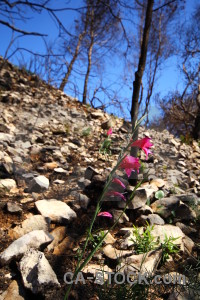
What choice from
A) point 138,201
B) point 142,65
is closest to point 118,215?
point 138,201

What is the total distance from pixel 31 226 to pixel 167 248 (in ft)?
3.37

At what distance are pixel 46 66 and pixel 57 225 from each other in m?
5.46

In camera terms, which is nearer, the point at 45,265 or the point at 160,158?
the point at 45,265

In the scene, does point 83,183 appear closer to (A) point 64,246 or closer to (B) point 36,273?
(A) point 64,246

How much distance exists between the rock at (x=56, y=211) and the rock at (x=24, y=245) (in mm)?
275

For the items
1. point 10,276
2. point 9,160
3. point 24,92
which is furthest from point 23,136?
point 10,276

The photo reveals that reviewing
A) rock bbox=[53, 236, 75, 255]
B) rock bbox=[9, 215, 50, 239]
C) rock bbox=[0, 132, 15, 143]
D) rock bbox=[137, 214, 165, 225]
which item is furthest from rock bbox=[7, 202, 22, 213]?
rock bbox=[0, 132, 15, 143]

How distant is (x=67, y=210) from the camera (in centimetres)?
195

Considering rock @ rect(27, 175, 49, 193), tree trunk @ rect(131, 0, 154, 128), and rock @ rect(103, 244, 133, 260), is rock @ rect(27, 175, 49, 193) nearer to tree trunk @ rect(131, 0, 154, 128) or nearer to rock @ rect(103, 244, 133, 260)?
rock @ rect(103, 244, 133, 260)

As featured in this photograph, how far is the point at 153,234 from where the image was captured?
1812 millimetres

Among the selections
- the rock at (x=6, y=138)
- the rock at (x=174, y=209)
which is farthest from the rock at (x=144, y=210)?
the rock at (x=6, y=138)

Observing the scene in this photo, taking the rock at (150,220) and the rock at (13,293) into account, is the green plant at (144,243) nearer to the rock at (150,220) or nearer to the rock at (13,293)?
the rock at (150,220)

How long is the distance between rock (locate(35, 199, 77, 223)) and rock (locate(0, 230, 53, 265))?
0.28 metres

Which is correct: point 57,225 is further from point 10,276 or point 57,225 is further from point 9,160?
point 9,160
